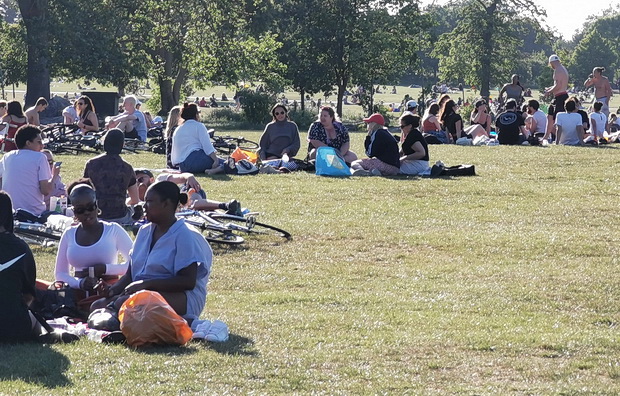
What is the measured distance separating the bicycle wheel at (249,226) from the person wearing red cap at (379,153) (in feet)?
19.4

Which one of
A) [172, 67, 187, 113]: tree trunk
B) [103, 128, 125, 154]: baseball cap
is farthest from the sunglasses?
[172, 67, 187, 113]: tree trunk

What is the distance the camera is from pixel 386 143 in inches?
720

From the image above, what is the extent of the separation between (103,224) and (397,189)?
8630 millimetres

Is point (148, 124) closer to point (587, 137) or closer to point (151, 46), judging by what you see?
point (587, 137)

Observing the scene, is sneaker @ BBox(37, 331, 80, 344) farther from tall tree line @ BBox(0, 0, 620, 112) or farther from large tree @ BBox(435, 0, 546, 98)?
large tree @ BBox(435, 0, 546, 98)

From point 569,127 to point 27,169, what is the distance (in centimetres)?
1545

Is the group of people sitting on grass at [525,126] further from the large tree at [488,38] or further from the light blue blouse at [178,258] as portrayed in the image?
the large tree at [488,38]

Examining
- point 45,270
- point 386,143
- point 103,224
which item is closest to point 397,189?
point 386,143

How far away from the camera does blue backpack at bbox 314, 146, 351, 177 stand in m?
18.6

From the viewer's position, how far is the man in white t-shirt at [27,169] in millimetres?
12078

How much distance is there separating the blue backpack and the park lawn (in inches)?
68.6

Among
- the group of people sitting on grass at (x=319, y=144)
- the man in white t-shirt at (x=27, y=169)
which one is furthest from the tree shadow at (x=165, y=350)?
the group of people sitting on grass at (x=319, y=144)

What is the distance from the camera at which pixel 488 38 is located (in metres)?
55.3

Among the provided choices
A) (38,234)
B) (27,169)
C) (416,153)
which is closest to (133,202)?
(27,169)
